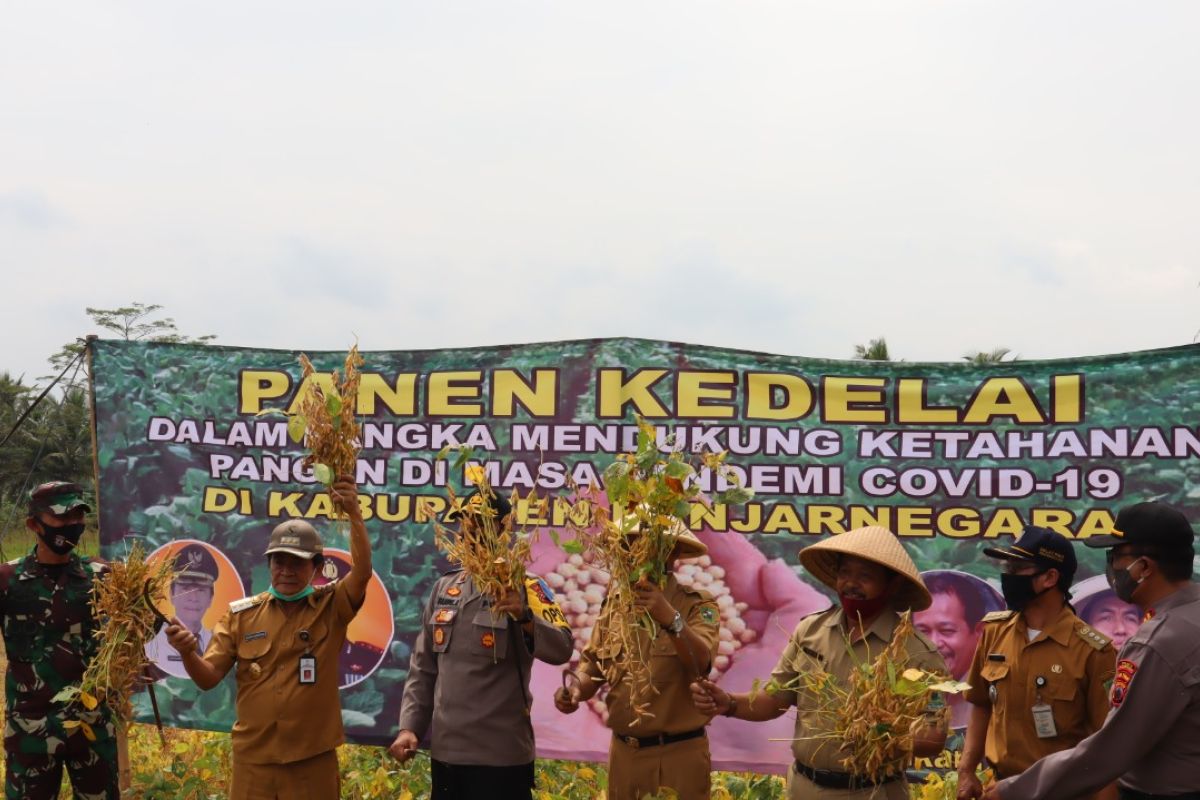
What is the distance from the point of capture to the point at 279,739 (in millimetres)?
4188

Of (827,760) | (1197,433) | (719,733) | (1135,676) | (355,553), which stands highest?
(1197,433)

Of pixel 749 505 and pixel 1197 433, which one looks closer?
pixel 1197 433

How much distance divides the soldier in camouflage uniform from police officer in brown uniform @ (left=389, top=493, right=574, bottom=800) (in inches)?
62.1

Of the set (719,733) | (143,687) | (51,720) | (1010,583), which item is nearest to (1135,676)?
(1010,583)

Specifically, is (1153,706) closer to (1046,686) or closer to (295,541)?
(1046,686)

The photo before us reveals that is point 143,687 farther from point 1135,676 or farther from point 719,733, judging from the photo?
point 1135,676

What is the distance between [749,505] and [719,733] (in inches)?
45.5

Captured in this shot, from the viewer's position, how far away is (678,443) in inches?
217

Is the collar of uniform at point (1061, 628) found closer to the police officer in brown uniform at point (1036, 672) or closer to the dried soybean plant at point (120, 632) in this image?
the police officer in brown uniform at point (1036, 672)

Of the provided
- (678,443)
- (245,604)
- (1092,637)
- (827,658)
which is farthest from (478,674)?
(1092,637)

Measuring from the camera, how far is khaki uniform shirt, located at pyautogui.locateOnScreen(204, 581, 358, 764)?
13.8 ft

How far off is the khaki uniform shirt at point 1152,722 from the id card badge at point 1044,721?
24.5 inches

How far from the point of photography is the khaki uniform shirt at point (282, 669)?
4207 millimetres

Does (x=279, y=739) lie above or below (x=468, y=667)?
below
